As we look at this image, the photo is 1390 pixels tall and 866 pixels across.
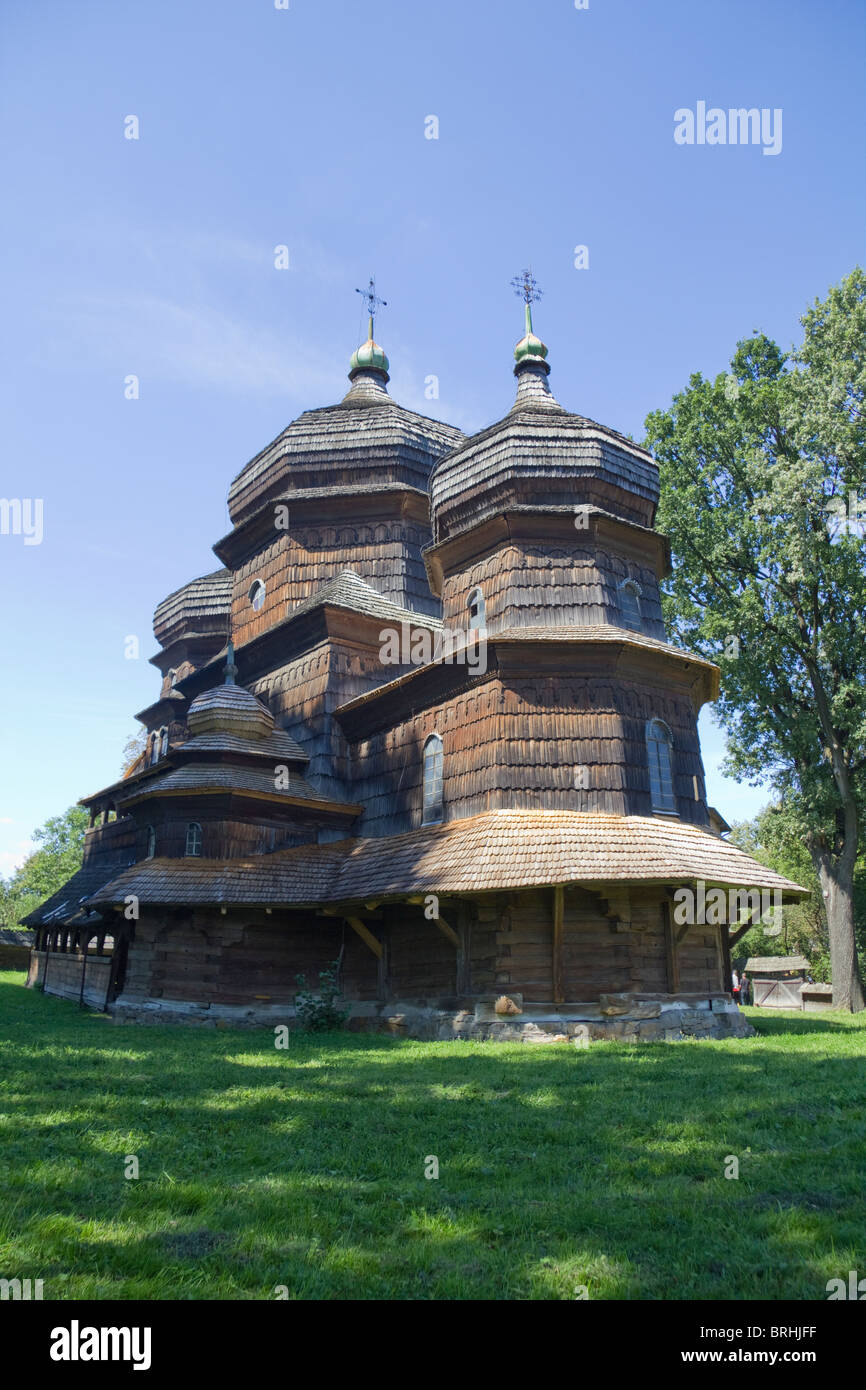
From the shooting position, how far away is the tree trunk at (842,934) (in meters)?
19.8

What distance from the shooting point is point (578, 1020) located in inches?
488

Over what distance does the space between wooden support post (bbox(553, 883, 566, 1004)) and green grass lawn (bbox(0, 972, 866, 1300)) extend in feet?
8.86

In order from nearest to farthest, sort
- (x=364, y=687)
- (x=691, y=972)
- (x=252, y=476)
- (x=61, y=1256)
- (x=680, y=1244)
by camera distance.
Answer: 1. (x=61, y=1256)
2. (x=680, y=1244)
3. (x=691, y=972)
4. (x=364, y=687)
5. (x=252, y=476)

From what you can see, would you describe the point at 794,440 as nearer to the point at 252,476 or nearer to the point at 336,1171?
the point at 252,476

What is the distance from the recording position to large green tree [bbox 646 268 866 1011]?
20062mm

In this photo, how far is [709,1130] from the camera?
6398 millimetres

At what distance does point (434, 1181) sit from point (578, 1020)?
24.5 ft

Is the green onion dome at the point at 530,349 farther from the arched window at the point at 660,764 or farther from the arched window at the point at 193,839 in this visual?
the arched window at the point at 193,839

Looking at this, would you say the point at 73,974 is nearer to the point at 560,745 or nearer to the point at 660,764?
the point at 560,745

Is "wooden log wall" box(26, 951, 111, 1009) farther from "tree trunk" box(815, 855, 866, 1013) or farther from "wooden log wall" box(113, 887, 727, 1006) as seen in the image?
"tree trunk" box(815, 855, 866, 1013)

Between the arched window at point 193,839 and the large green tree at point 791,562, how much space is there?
12.4 meters

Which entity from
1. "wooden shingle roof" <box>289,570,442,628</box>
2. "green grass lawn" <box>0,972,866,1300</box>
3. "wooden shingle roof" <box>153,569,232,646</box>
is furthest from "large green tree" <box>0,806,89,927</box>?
"green grass lawn" <box>0,972,866,1300</box>
